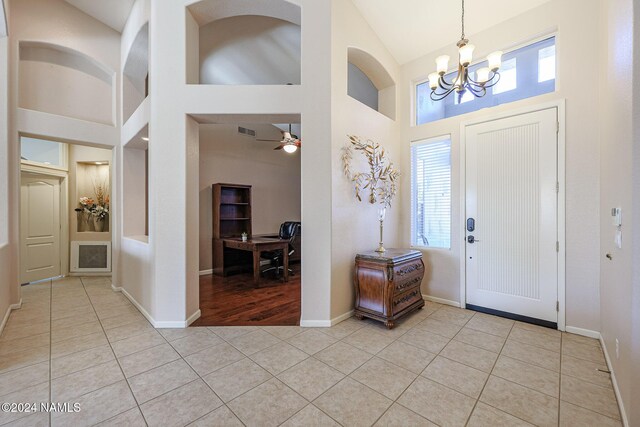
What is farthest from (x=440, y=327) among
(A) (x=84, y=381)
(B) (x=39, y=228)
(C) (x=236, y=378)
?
(B) (x=39, y=228)

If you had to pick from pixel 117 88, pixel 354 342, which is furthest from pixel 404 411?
pixel 117 88

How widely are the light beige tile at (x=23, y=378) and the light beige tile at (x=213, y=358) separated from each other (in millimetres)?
1027

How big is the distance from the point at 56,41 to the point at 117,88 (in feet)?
2.68

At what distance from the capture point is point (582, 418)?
161cm

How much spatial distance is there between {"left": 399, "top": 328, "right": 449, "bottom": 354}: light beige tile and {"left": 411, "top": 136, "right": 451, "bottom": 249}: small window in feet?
4.50

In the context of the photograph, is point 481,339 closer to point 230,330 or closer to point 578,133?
point 578,133

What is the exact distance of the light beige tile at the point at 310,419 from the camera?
61.2 inches

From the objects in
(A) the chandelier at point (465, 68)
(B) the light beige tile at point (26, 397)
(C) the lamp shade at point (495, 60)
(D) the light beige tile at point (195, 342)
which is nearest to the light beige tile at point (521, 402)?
(D) the light beige tile at point (195, 342)

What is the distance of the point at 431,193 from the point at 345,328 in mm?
2237

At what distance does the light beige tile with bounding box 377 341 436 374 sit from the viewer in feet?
7.09

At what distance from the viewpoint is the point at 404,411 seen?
1661 millimetres

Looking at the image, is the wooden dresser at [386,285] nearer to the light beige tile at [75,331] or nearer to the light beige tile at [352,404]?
the light beige tile at [352,404]

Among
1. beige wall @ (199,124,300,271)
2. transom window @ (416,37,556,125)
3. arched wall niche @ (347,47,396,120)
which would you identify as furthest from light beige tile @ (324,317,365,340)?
beige wall @ (199,124,300,271)

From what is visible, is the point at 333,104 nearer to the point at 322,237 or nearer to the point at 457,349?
the point at 322,237
